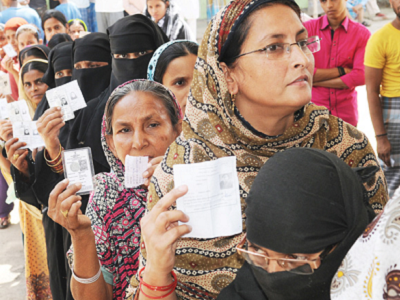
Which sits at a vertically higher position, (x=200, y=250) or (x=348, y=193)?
(x=348, y=193)

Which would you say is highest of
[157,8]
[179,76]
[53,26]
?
[157,8]

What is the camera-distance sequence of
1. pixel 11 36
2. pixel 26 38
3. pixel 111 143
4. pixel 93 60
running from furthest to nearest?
pixel 11 36
pixel 26 38
pixel 93 60
pixel 111 143

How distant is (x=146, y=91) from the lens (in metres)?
1.94

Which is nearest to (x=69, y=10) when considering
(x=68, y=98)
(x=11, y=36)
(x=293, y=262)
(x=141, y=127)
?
(x=11, y=36)

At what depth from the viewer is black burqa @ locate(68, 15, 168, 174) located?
9.53ft

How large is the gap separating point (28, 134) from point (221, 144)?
1996mm

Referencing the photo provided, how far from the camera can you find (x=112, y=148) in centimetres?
202

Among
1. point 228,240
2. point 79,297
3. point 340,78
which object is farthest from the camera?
point 340,78

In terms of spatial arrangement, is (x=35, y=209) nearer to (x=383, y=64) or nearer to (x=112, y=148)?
(x=112, y=148)

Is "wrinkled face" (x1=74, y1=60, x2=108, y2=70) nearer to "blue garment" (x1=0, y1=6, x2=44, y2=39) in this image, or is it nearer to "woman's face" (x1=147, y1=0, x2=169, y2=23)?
"woman's face" (x1=147, y1=0, x2=169, y2=23)

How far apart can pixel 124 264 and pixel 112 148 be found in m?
0.56

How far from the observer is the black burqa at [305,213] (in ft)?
3.17

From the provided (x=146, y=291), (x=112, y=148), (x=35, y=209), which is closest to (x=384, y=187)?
(x=146, y=291)

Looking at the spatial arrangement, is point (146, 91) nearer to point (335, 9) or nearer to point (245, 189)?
point (245, 189)
